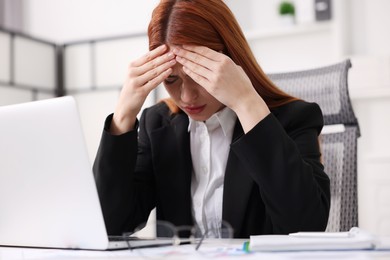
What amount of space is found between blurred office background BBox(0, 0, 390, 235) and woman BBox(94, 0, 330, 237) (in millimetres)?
1598

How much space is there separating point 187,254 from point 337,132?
771 mm

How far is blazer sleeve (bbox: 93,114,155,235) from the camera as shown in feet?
3.81

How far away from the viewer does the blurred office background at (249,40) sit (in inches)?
106

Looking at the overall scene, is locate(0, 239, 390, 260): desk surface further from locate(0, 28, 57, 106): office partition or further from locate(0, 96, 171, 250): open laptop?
locate(0, 28, 57, 106): office partition

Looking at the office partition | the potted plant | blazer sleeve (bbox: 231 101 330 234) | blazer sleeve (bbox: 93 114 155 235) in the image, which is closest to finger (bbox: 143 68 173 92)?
blazer sleeve (bbox: 93 114 155 235)

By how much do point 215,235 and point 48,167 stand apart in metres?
0.47

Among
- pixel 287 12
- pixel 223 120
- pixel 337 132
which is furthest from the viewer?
pixel 287 12

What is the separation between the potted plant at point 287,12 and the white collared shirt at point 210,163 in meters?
1.83

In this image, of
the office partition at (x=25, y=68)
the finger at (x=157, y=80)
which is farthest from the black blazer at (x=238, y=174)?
the office partition at (x=25, y=68)

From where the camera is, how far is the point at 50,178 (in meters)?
0.76

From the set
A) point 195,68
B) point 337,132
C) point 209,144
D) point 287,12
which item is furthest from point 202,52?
point 287,12

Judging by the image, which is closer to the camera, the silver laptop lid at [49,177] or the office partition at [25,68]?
the silver laptop lid at [49,177]

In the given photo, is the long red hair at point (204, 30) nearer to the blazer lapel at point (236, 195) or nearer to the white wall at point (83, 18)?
the blazer lapel at point (236, 195)

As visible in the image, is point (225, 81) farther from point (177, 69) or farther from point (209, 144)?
point (209, 144)
